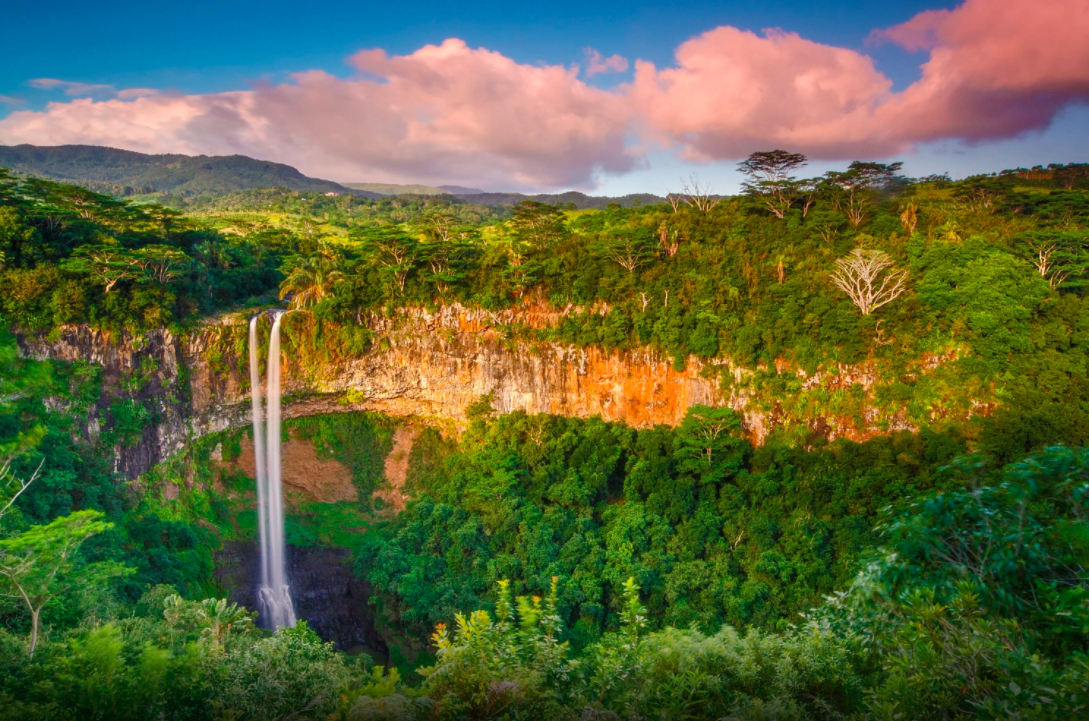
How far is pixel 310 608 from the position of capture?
2128 cm

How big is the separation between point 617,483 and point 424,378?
33.7 feet

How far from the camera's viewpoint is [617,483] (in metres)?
22.6

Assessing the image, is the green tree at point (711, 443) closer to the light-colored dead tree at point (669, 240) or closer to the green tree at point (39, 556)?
the light-colored dead tree at point (669, 240)

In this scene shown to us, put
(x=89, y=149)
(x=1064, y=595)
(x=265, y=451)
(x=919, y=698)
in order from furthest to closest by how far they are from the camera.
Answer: (x=89, y=149) < (x=265, y=451) < (x=919, y=698) < (x=1064, y=595)

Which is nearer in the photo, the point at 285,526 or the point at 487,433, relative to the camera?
the point at 285,526

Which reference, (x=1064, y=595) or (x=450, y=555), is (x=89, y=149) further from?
(x=1064, y=595)

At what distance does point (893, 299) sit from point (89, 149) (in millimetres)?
170064

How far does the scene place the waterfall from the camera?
69.8ft

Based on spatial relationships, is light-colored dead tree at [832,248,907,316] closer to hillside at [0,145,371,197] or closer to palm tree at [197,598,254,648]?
palm tree at [197,598,254,648]

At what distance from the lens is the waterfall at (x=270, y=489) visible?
21.3 m

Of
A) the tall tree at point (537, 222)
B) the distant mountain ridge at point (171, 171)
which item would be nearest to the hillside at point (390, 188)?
the distant mountain ridge at point (171, 171)

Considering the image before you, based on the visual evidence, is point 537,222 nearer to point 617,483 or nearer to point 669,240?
point 669,240

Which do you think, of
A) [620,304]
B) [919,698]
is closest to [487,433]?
[620,304]

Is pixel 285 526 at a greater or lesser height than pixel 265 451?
lesser
